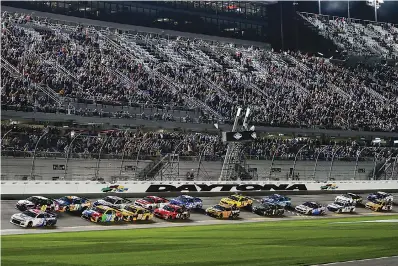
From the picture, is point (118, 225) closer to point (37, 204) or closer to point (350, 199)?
point (37, 204)

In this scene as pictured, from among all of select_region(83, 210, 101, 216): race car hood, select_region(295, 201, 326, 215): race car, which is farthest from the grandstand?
select_region(83, 210, 101, 216): race car hood

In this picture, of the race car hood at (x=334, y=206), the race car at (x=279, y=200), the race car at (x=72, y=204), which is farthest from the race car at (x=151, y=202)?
the race car hood at (x=334, y=206)

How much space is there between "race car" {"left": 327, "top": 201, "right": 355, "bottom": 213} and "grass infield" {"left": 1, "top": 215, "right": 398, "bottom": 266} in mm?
11231

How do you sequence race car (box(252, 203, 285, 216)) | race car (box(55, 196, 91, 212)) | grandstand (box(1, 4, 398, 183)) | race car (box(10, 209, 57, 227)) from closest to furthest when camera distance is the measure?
race car (box(10, 209, 57, 227)) → race car (box(55, 196, 91, 212)) → grandstand (box(1, 4, 398, 183)) → race car (box(252, 203, 285, 216))

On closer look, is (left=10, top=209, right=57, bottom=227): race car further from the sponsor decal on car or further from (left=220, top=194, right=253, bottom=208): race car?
(left=220, top=194, right=253, bottom=208): race car

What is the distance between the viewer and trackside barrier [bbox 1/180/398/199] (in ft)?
118

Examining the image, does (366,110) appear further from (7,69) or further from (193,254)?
Answer: (193,254)

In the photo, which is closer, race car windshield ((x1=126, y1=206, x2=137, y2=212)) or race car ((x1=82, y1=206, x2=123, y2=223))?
race car ((x1=82, y1=206, x2=123, y2=223))

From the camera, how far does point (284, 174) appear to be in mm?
47000

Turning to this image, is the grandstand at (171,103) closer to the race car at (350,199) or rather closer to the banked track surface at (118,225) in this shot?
the race car at (350,199)

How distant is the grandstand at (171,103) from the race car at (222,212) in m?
4.61

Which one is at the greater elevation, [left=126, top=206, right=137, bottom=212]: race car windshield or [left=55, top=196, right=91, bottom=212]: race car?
[left=55, top=196, right=91, bottom=212]: race car

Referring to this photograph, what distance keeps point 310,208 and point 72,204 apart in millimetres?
17318

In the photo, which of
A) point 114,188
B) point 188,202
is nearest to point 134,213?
point 114,188
